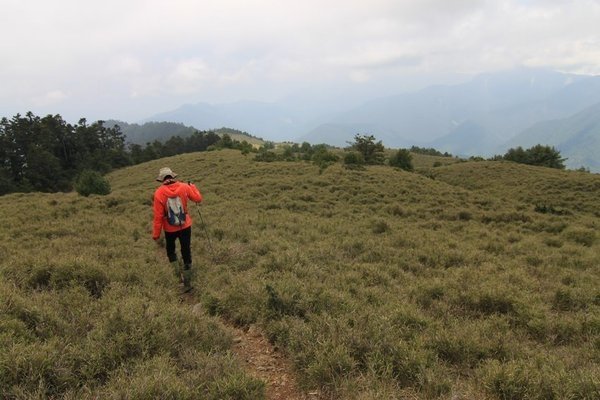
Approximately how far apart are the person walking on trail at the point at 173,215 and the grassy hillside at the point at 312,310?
0.57 m

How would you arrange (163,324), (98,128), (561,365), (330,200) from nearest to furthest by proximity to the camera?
(561,365)
(163,324)
(330,200)
(98,128)

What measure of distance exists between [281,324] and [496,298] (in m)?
4.44

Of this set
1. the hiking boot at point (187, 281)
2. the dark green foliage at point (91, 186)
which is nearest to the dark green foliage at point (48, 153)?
the dark green foliage at point (91, 186)

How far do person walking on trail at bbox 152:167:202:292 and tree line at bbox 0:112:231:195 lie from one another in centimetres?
5316

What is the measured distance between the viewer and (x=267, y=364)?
16.6 feet

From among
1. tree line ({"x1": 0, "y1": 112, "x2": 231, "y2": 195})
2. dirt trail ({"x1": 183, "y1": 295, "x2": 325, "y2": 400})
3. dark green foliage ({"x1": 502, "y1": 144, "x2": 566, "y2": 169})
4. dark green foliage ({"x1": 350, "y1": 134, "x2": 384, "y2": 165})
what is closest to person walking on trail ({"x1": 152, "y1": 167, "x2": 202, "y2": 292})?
dirt trail ({"x1": 183, "y1": 295, "x2": 325, "y2": 400})

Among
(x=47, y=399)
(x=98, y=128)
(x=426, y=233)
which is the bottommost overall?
(x=426, y=233)

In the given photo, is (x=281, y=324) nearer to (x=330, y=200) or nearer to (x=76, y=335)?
(x=76, y=335)

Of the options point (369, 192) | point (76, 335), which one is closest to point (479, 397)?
point (76, 335)

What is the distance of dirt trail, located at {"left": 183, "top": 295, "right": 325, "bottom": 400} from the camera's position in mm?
4385

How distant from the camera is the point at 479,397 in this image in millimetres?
4094

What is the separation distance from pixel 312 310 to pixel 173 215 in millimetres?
4012

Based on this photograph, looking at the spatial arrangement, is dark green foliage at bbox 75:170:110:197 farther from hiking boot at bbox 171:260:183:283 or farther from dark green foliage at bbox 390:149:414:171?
dark green foliage at bbox 390:149:414:171

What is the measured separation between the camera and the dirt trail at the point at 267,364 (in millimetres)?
4385
